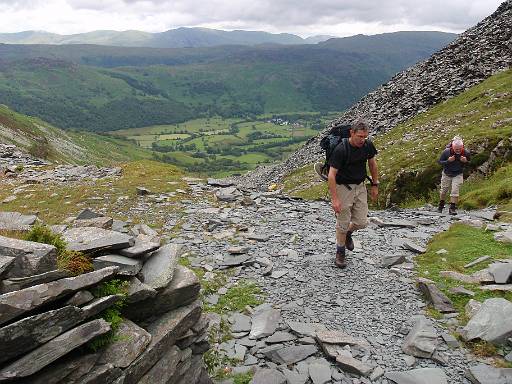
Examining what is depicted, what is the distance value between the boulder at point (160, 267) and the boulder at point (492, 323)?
271 inches

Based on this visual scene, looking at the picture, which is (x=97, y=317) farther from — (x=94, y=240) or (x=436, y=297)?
(x=436, y=297)

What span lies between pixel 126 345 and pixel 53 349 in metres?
1.35

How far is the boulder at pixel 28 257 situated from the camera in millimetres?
7352

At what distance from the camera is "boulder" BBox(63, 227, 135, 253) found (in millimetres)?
9250

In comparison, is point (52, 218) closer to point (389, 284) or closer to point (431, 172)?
point (389, 284)

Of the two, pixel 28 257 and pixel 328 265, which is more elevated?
pixel 28 257

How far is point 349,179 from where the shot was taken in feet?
42.7

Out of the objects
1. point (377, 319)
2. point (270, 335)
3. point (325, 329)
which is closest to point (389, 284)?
point (377, 319)

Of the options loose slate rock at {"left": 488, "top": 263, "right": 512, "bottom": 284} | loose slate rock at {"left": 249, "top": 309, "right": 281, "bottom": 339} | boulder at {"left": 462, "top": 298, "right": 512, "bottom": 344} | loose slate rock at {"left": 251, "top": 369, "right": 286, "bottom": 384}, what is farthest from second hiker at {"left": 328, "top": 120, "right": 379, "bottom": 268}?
loose slate rock at {"left": 251, "top": 369, "right": 286, "bottom": 384}

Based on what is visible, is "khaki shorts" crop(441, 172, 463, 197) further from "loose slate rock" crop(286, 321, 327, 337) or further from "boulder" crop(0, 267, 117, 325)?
"boulder" crop(0, 267, 117, 325)

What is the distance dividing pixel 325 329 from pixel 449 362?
9.20 ft

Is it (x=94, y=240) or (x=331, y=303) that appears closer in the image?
(x=94, y=240)

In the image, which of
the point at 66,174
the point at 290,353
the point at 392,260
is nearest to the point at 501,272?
the point at 392,260

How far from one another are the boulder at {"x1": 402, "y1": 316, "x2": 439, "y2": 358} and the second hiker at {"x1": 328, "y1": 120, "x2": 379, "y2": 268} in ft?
12.9
